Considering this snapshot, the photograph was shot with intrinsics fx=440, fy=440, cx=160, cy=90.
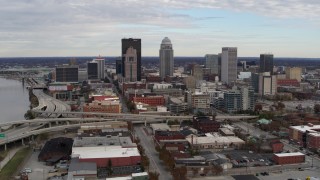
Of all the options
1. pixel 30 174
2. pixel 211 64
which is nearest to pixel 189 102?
pixel 30 174

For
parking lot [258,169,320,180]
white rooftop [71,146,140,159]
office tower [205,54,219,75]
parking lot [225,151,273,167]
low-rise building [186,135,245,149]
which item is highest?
office tower [205,54,219,75]

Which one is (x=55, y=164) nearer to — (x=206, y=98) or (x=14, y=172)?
(x=14, y=172)

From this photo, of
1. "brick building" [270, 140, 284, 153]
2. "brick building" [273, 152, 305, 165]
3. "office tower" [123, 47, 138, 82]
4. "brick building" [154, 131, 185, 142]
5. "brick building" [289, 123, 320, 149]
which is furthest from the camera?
"office tower" [123, 47, 138, 82]

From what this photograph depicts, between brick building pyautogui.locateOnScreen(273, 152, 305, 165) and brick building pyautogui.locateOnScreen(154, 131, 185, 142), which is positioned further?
brick building pyautogui.locateOnScreen(154, 131, 185, 142)

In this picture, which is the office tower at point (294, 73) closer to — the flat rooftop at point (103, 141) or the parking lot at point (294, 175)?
the flat rooftop at point (103, 141)

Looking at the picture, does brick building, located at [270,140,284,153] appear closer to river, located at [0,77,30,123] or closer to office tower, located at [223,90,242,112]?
office tower, located at [223,90,242,112]

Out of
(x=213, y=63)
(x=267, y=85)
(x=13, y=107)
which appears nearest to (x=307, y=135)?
(x=267, y=85)

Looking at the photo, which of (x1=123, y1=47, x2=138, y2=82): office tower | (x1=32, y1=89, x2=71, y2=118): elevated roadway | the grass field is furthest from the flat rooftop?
(x1=123, y1=47, x2=138, y2=82): office tower
